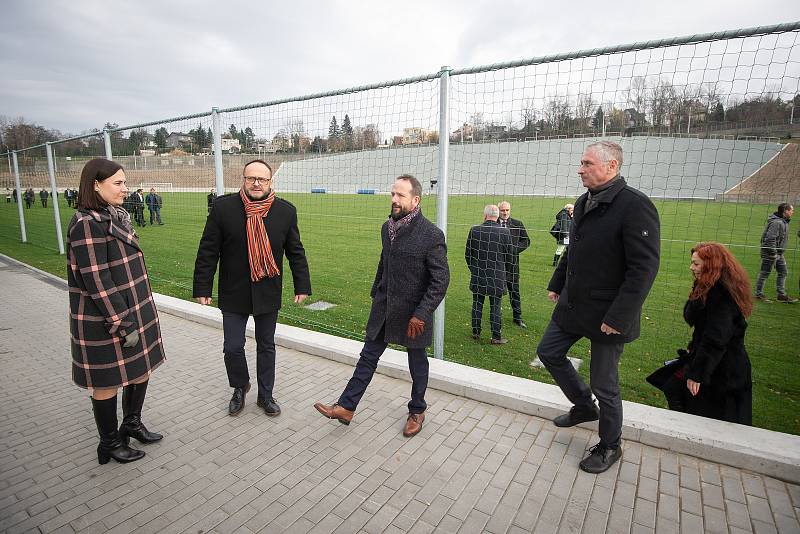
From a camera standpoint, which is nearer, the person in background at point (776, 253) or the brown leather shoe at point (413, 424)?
the brown leather shoe at point (413, 424)

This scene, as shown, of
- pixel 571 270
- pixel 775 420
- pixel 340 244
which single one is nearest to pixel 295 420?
pixel 571 270

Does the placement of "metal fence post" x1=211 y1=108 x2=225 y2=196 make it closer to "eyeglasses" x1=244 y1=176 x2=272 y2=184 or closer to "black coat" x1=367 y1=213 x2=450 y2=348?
"eyeglasses" x1=244 y1=176 x2=272 y2=184

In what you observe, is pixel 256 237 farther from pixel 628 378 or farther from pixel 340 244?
pixel 340 244

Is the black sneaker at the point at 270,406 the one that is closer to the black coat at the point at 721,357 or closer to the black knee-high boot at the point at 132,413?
the black knee-high boot at the point at 132,413

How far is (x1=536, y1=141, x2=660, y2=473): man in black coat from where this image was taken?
99.8 inches

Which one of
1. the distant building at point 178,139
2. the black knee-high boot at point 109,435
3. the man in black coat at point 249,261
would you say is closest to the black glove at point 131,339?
the black knee-high boot at point 109,435

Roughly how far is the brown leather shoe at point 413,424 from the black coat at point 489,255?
2811 millimetres

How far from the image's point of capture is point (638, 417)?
3.24 m

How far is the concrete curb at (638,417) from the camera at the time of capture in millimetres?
2805

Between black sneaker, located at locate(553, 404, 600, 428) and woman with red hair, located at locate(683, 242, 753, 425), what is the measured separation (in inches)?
26.1

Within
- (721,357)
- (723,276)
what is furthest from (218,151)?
(721,357)

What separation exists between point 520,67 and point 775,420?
3832mm

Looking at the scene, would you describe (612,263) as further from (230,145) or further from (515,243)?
(230,145)

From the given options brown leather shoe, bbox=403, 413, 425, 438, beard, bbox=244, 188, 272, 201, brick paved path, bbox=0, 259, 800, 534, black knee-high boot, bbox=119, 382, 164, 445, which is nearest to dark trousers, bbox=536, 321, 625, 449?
brick paved path, bbox=0, 259, 800, 534
